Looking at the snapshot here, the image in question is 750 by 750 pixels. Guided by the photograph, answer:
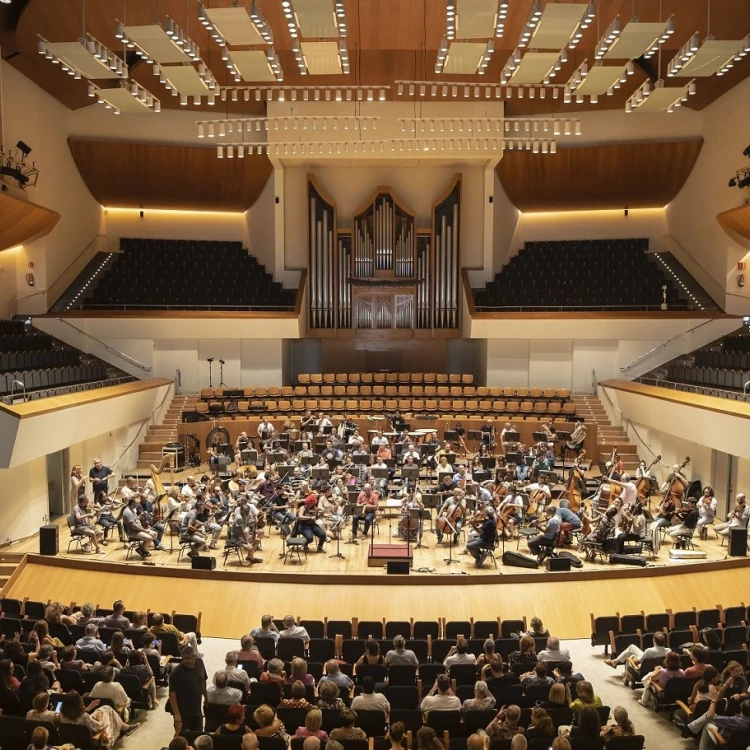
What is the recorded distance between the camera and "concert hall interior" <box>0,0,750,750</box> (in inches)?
285

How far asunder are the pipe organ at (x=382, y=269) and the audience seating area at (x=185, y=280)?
1.31 m

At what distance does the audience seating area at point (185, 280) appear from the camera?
2150 cm

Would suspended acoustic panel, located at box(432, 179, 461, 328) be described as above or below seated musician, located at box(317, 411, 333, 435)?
above

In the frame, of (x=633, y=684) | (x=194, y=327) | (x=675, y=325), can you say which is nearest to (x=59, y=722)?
(x=633, y=684)

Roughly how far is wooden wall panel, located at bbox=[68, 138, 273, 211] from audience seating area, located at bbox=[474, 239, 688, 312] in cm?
766

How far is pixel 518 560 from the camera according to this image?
11375mm

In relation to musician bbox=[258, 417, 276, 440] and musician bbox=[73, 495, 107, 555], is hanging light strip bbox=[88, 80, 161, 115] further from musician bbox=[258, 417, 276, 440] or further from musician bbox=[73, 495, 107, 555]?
musician bbox=[258, 417, 276, 440]

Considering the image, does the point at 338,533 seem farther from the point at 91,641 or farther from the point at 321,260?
the point at 321,260

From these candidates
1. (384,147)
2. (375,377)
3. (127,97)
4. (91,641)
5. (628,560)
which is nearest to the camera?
(91,641)

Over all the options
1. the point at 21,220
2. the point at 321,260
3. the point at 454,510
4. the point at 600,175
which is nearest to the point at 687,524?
the point at 454,510

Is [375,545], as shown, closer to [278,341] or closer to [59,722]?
[59,722]

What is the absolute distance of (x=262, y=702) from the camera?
6539 millimetres

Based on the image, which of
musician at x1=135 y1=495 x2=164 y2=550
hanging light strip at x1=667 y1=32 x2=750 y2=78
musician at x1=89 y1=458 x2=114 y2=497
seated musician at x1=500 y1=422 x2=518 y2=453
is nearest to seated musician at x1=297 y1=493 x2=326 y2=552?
musician at x1=135 y1=495 x2=164 y2=550

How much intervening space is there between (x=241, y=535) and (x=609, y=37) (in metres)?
9.16
